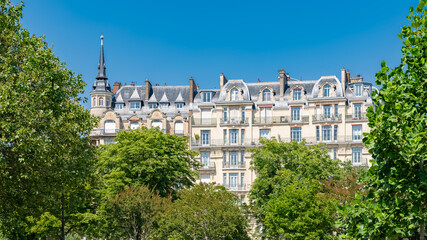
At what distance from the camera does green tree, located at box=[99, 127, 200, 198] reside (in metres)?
60.5

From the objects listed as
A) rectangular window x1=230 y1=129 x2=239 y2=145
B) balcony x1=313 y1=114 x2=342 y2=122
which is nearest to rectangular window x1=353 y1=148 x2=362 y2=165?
balcony x1=313 y1=114 x2=342 y2=122

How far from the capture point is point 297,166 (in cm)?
6431

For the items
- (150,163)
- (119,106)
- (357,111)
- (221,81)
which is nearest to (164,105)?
(119,106)

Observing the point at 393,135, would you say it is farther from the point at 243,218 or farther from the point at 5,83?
the point at 243,218

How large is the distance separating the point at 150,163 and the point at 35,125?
31.3 meters

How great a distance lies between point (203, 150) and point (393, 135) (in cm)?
6607

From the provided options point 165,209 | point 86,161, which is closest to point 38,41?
point 86,161

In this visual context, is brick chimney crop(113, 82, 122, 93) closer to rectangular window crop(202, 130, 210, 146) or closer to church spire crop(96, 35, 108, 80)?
church spire crop(96, 35, 108, 80)

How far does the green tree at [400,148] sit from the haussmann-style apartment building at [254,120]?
61.3m

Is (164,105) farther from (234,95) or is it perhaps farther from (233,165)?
(233,165)

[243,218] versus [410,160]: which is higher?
[410,160]

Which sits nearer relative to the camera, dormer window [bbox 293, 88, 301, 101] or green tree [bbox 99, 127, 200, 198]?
green tree [bbox 99, 127, 200, 198]

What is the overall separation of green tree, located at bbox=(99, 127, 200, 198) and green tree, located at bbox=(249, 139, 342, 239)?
6504mm

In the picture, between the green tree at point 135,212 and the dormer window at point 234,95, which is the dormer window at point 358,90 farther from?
the green tree at point 135,212
